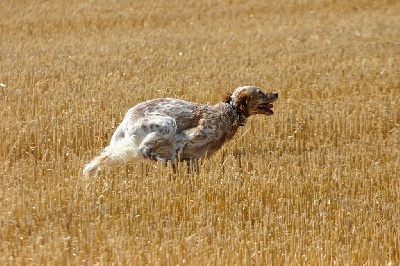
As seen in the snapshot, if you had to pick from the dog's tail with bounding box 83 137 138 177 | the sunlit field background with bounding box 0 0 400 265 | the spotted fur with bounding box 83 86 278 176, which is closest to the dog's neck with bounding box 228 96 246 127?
the spotted fur with bounding box 83 86 278 176

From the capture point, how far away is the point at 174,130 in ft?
26.0

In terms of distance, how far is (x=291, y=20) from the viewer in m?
20.7

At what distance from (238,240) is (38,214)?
163 cm

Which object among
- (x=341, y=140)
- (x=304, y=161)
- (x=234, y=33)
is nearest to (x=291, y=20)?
(x=234, y=33)

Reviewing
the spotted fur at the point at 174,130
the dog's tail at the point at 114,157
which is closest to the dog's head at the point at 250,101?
the spotted fur at the point at 174,130

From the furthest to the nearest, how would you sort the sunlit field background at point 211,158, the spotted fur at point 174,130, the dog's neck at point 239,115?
the dog's neck at point 239,115, the spotted fur at point 174,130, the sunlit field background at point 211,158

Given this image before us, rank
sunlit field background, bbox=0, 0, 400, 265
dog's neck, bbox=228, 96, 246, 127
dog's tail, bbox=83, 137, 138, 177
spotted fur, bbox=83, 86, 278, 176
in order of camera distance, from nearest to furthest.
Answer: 1. sunlit field background, bbox=0, 0, 400, 265
2. dog's tail, bbox=83, 137, 138, 177
3. spotted fur, bbox=83, 86, 278, 176
4. dog's neck, bbox=228, 96, 246, 127

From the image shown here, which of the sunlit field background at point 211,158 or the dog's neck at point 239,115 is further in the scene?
the dog's neck at point 239,115

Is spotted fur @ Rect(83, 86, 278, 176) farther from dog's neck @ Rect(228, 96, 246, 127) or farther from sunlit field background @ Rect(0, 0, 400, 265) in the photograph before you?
sunlit field background @ Rect(0, 0, 400, 265)

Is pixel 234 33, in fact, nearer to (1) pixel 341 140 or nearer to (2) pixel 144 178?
(1) pixel 341 140

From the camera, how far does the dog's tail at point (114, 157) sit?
7676 millimetres

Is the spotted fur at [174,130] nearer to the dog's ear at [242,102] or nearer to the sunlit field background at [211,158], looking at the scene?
the dog's ear at [242,102]

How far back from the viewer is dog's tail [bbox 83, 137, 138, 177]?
7.68m

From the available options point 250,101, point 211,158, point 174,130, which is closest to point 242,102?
point 250,101
